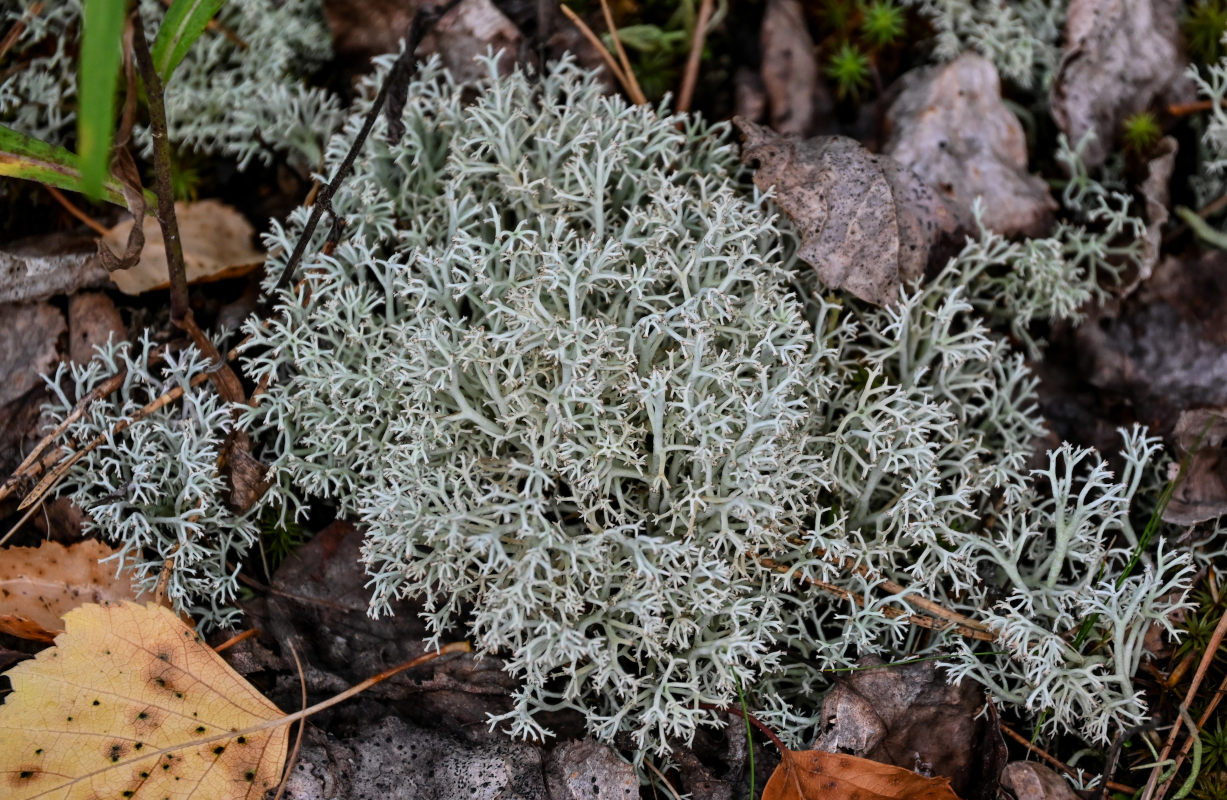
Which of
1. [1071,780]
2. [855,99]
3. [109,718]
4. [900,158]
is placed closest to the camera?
[109,718]

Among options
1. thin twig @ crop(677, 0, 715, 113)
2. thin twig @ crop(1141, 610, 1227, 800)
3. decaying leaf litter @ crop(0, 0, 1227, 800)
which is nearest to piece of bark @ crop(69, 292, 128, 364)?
decaying leaf litter @ crop(0, 0, 1227, 800)

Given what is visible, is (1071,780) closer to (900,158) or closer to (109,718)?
(900,158)

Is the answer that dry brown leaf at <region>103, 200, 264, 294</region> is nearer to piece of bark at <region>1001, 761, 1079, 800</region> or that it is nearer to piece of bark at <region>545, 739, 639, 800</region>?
piece of bark at <region>545, 739, 639, 800</region>

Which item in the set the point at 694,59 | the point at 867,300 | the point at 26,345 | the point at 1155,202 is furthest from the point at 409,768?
the point at 1155,202

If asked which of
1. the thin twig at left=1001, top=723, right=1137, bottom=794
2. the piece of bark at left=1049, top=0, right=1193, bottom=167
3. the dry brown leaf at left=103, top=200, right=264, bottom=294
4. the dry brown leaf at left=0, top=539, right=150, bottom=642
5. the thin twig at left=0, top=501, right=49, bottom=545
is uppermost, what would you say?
the piece of bark at left=1049, top=0, right=1193, bottom=167

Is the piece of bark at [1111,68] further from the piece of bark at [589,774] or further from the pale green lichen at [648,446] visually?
the piece of bark at [589,774]

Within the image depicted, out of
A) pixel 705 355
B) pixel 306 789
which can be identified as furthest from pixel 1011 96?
pixel 306 789
